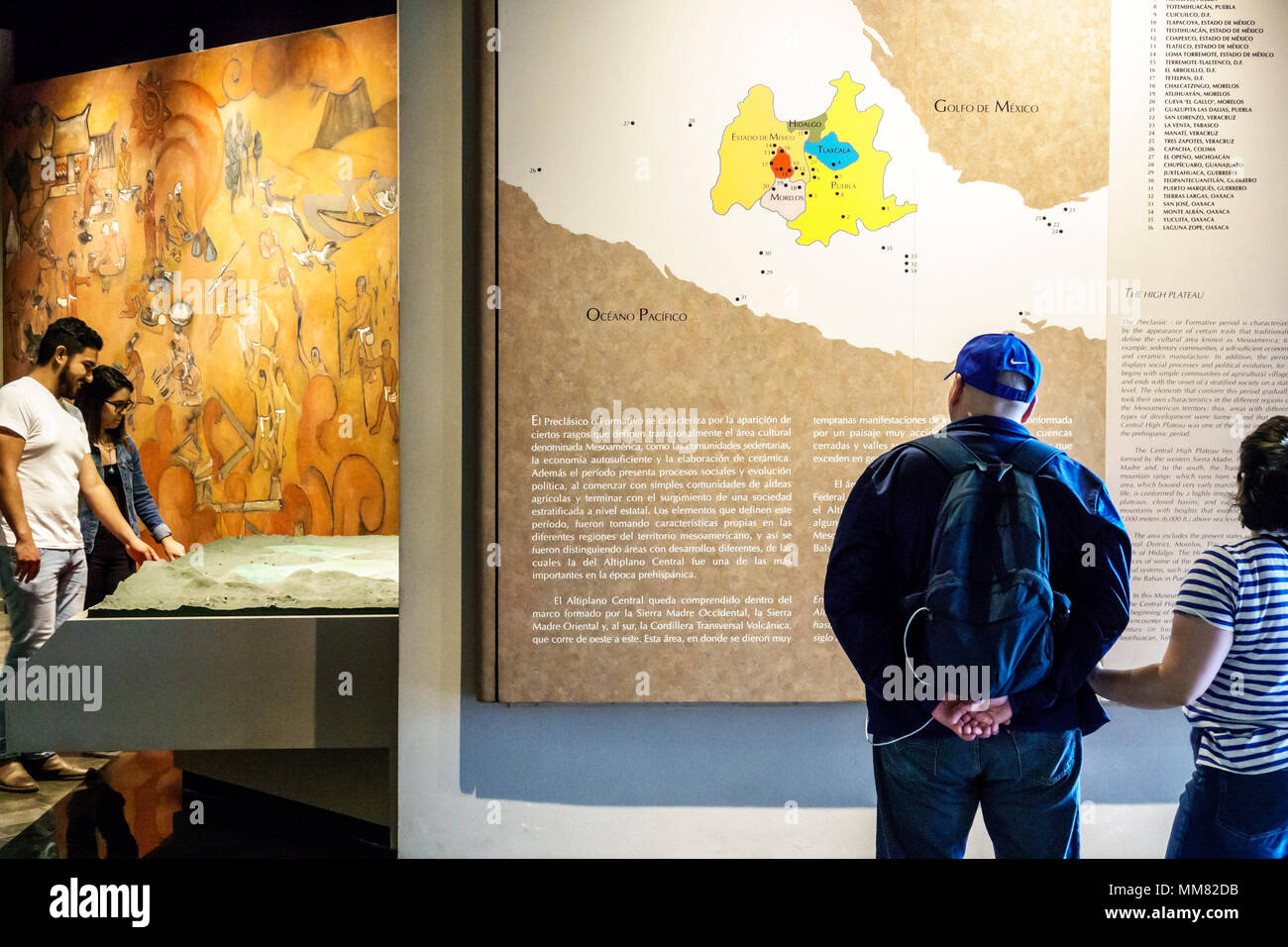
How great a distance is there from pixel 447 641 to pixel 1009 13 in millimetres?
2682

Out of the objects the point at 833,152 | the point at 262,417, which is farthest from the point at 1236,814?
the point at 262,417

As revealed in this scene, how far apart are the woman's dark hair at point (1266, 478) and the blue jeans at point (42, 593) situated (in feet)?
12.8

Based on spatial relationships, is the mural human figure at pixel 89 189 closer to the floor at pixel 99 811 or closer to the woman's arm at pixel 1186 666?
the floor at pixel 99 811

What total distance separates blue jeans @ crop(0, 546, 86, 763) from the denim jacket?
0.11 meters

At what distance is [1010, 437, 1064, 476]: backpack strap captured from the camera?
2.03m

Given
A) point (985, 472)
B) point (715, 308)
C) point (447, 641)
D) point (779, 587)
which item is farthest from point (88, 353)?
point (985, 472)

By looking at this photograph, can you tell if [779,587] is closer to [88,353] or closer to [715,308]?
[715,308]

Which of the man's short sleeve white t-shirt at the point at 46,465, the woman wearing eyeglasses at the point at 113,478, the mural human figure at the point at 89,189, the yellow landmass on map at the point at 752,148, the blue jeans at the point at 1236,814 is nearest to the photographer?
the blue jeans at the point at 1236,814

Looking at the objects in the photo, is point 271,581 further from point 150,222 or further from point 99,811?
point 150,222

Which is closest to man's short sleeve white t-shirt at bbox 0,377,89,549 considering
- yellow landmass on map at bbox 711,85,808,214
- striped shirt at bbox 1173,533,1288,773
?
yellow landmass on map at bbox 711,85,808,214

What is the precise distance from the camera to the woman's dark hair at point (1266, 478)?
2033mm

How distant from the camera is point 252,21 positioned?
3361mm

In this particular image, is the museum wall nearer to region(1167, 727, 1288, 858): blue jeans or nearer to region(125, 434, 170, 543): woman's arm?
region(1167, 727, 1288, 858): blue jeans

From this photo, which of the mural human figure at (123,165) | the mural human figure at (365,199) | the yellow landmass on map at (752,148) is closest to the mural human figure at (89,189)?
the mural human figure at (123,165)
